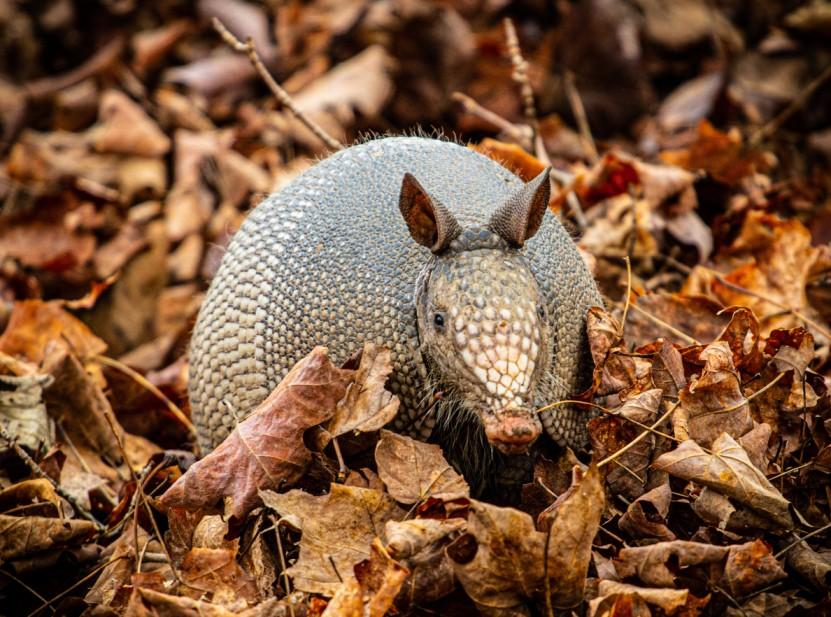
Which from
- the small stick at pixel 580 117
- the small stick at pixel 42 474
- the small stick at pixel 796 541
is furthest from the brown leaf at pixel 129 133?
the small stick at pixel 796 541

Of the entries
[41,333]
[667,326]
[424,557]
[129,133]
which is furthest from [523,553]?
[129,133]

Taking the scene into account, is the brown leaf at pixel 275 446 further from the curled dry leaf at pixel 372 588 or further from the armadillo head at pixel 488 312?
the curled dry leaf at pixel 372 588

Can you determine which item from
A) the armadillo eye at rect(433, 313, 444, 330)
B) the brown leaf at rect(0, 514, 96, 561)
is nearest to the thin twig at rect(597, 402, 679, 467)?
the armadillo eye at rect(433, 313, 444, 330)

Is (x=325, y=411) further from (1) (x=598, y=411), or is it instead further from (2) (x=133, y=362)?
(2) (x=133, y=362)

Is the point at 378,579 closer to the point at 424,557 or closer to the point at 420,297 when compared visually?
the point at 424,557

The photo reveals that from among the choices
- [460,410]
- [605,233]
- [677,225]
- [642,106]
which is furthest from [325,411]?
[642,106]

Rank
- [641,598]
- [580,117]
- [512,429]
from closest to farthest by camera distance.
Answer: [641,598] < [512,429] < [580,117]
